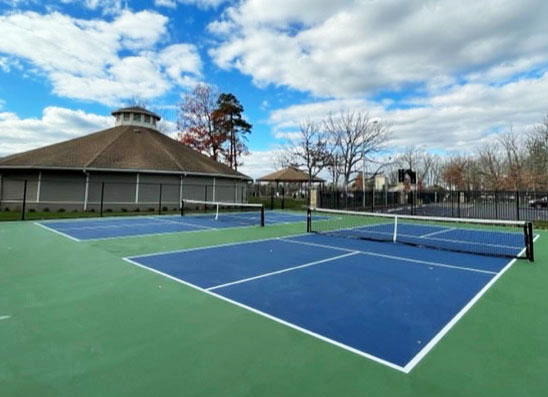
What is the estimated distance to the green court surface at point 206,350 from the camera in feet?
8.07

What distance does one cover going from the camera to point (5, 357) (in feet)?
9.35

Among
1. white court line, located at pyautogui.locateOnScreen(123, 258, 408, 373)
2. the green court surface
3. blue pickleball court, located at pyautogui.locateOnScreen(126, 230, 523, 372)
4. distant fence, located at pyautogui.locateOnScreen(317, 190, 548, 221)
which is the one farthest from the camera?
distant fence, located at pyautogui.locateOnScreen(317, 190, 548, 221)

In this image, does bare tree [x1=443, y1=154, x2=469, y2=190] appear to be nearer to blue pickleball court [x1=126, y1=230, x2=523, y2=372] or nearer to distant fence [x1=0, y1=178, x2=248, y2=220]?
distant fence [x1=0, y1=178, x2=248, y2=220]

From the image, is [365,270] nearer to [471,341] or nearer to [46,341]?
[471,341]

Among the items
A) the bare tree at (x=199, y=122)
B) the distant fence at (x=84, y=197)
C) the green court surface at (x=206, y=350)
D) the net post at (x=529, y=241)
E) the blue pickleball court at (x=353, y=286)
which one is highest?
the bare tree at (x=199, y=122)

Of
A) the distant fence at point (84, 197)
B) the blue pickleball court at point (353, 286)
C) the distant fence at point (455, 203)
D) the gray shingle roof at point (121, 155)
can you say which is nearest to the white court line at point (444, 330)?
the blue pickleball court at point (353, 286)

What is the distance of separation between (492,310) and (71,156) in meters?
24.2

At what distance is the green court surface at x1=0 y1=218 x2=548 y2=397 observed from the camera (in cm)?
246

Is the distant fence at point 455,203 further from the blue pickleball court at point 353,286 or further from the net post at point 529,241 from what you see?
the blue pickleball court at point 353,286

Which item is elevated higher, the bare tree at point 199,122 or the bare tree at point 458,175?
the bare tree at point 199,122

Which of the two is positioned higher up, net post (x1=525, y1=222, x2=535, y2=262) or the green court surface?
net post (x1=525, y1=222, x2=535, y2=262)

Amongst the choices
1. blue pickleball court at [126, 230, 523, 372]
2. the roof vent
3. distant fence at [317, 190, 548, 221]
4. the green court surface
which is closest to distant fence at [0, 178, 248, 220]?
the roof vent

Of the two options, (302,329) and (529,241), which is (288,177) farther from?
(302,329)

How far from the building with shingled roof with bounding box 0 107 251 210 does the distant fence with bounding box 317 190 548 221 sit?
9.51 m
